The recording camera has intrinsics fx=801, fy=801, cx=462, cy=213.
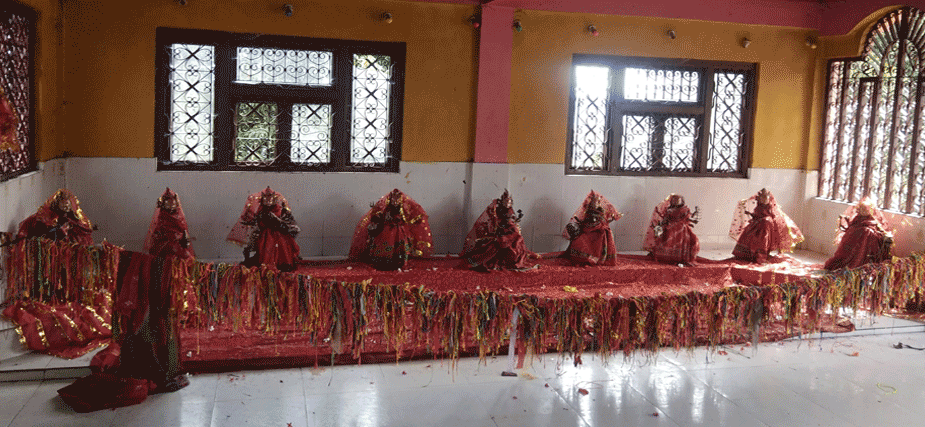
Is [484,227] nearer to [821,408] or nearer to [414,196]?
[414,196]

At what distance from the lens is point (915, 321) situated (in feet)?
24.2

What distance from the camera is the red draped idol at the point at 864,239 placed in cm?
820

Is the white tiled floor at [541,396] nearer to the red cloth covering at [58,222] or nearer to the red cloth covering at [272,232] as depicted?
the red cloth covering at [58,222]

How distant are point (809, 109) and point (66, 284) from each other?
8.87m

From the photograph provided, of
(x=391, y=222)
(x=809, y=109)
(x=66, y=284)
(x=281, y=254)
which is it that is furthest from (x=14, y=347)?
(x=809, y=109)

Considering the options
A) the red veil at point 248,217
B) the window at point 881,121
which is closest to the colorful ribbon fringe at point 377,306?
the red veil at point 248,217

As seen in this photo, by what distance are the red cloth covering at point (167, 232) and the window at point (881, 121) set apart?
296 inches

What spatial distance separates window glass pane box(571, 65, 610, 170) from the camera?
9539mm

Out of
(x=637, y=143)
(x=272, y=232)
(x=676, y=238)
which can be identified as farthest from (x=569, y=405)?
(x=637, y=143)

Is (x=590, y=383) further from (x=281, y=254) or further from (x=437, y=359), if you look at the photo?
(x=281, y=254)

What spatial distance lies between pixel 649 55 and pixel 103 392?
23.3ft

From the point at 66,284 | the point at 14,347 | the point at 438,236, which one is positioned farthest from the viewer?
the point at 438,236

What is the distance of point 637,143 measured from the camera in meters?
9.77

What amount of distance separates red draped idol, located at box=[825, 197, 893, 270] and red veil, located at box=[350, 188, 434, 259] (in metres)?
4.40
